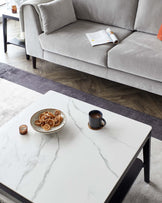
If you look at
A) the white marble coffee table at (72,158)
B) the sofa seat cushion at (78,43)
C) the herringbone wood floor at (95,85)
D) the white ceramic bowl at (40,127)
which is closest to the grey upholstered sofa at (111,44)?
the sofa seat cushion at (78,43)

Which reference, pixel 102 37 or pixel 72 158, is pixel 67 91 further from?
pixel 72 158

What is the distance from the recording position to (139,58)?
7.79ft

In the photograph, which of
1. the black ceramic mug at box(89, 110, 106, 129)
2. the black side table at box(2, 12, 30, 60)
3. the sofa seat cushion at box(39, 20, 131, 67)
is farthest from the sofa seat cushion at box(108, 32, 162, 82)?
the black side table at box(2, 12, 30, 60)

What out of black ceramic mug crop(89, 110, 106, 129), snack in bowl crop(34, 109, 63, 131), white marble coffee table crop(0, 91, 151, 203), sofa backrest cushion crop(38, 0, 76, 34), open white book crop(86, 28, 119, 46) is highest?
sofa backrest cushion crop(38, 0, 76, 34)

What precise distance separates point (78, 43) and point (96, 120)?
119 cm

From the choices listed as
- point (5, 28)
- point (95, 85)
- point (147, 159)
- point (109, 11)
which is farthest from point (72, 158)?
point (5, 28)

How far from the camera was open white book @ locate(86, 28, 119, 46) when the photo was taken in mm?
2624

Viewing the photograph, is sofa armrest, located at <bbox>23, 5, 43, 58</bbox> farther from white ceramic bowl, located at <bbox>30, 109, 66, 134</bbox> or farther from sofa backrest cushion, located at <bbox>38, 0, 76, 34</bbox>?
white ceramic bowl, located at <bbox>30, 109, 66, 134</bbox>

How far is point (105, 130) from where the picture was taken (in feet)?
5.57

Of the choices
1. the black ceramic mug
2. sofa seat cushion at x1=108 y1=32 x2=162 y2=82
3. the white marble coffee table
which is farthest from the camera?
sofa seat cushion at x1=108 y1=32 x2=162 y2=82

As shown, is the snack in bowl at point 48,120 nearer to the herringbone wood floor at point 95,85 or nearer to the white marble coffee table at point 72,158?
the white marble coffee table at point 72,158

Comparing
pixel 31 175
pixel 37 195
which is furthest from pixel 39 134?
pixel 37 195

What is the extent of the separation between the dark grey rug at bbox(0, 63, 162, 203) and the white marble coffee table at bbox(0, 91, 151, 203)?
0.69ft

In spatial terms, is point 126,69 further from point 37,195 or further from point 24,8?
point 37,195
